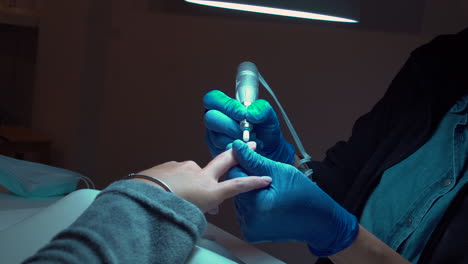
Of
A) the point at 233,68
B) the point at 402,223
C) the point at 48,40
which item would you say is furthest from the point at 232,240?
the point at 48,40

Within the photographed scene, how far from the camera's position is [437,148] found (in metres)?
0.87

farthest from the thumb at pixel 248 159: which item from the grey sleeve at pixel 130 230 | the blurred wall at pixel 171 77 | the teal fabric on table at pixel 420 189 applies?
the blurred wall at pixel 171 77

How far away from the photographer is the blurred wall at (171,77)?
1.36 m

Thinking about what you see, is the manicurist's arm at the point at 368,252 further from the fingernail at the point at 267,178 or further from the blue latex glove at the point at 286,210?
the fingernail at the point at 267,178

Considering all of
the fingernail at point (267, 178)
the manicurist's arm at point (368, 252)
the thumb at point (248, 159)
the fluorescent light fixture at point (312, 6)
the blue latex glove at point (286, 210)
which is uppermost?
the fluorescent light fixture at point (312, 6)

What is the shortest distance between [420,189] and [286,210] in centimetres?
33

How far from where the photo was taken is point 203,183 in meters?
0.65

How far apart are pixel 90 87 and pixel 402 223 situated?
1453mm

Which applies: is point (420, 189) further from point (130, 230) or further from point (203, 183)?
point (130, 230)

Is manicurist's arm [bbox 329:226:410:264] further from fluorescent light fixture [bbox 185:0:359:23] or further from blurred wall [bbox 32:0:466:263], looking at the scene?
blurred wall [bbox 32:0:466:263]

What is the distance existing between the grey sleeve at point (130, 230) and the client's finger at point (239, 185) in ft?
0.36

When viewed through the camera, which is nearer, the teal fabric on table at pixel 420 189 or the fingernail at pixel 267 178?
the fingernail at pixel 267 178

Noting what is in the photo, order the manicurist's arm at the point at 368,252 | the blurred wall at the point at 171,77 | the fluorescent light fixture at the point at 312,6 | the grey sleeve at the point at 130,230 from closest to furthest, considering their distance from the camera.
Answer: the grey sleeve at the point at 130,230
the fluorescent light fixture at the point at 312,6
the manicurist's arm at the point at 368,252
the blurred wall at the point at 171,77

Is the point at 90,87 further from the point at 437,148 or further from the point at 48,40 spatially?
the point at 437,148
